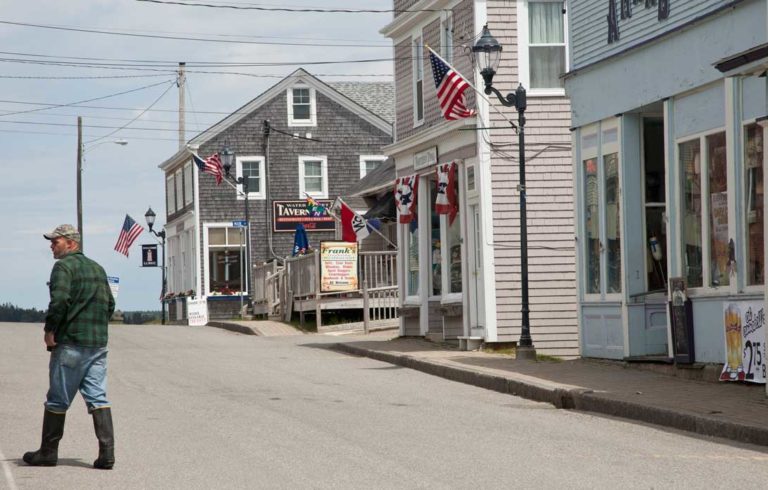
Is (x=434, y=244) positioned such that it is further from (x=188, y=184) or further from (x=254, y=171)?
(x=188, y=184)

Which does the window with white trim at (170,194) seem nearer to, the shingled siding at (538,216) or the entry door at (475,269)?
the entry door at (475,269)

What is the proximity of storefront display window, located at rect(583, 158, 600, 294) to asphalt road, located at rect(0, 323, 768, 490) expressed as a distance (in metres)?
2.86

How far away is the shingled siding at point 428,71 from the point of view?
2544cm

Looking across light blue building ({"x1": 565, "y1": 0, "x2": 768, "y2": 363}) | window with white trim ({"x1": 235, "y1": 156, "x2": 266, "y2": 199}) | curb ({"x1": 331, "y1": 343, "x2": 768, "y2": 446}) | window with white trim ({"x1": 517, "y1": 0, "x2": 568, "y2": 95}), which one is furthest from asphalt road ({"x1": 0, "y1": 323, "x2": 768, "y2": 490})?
window with white trim ({"x1": 235, "y1": 156, "x2": 266, "y2": 199})

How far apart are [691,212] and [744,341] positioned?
229 cm

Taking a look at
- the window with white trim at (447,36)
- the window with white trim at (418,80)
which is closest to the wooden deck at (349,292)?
the window with white trim at (418,80)

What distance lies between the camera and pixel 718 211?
16.9 meters

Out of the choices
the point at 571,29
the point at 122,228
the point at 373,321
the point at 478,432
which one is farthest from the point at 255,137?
the point at 478,432

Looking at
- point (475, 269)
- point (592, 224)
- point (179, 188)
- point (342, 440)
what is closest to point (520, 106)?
point (592, 224)

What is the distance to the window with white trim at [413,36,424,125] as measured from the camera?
1101 inches

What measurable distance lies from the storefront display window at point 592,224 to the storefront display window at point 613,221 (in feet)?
0.91

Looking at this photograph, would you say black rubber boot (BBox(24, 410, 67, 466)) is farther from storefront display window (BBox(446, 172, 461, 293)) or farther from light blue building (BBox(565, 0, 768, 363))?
storefront display window (BBox(446, 172, 461, 293))

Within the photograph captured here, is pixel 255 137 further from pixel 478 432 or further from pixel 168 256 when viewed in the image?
pixel 478 432

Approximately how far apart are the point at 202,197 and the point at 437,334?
26274mm
